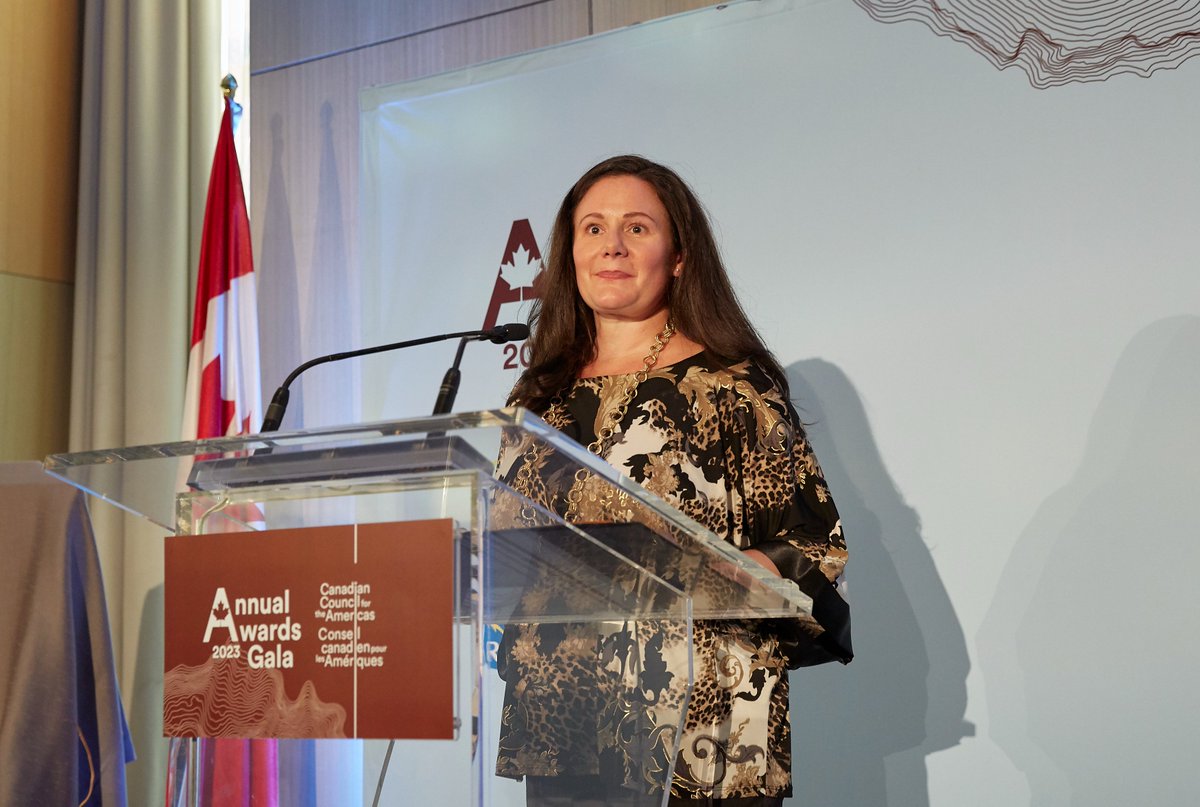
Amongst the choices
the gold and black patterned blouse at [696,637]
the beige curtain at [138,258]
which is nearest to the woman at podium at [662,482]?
the gold and black patterned blouse at [696,637]

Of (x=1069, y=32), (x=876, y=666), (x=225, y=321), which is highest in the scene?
(x=1069, y=32)

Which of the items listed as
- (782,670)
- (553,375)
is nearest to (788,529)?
(782,670)

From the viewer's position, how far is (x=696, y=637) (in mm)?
1692

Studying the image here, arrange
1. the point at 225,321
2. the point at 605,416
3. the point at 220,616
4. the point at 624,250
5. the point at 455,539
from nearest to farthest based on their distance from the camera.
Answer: the point at 455,539 → the point at 220,616 → the point at 605,416 → the point at 624,250 → the point at 225,321

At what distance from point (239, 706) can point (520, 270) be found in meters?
2.43

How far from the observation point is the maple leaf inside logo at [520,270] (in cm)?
347

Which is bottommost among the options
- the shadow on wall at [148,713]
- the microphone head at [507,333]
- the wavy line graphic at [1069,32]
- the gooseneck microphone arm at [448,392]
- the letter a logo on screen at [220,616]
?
the shadow on wall at [148,713]

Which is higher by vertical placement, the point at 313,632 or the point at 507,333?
the point at 507,333

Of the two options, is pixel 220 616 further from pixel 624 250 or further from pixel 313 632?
pixel 624 250

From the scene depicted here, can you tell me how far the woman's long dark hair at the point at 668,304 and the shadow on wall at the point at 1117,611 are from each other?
102 cm

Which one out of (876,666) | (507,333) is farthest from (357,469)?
(876,666)

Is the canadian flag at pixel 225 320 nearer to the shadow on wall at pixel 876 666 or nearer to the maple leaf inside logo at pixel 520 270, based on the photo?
the maple leaf inside logo at pixel 520 270

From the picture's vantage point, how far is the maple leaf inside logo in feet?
11.4

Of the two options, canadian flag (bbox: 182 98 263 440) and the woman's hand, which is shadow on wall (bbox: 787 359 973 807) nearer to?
the woman's hand
